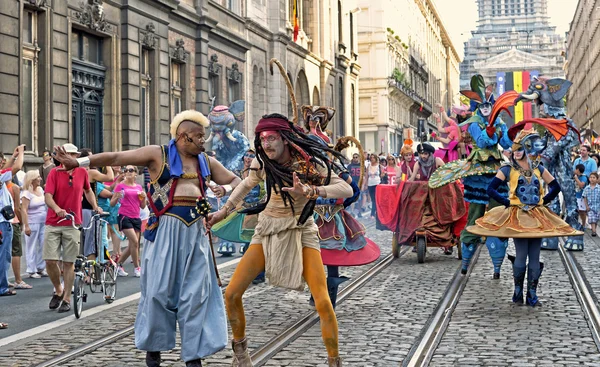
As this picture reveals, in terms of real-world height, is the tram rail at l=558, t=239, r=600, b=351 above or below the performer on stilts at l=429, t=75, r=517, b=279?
below

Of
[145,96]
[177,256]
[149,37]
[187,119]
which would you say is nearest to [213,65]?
[145,96]

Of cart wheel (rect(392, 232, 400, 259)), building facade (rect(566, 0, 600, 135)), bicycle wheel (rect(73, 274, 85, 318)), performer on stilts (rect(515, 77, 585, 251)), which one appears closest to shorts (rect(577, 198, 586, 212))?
performer on stilts (rect(515, 77, 585, 251))

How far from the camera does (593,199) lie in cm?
2034

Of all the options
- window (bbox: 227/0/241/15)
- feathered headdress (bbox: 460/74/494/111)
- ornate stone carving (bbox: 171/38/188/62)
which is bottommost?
feathered headdress (bbox: 460/74/494/111)

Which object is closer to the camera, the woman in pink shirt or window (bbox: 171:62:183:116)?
the woman in pink shirt

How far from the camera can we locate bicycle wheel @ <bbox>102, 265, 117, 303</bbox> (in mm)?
10432

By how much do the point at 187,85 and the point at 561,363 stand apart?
22.3 m

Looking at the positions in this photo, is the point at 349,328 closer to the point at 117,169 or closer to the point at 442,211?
the point at 442,211

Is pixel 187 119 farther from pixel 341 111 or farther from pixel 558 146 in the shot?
pixel 341 111

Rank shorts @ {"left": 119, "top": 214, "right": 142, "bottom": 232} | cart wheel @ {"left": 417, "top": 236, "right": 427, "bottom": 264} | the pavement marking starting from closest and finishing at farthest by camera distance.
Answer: the pavement marking, shorts @ {"left": 119, "top": 214, "right": 142, "bottom": 232}, cart wheel @ {"left": 417, "top": 236, "right": 427, "bottom": 264}

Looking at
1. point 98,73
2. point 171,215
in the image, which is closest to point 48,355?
point 171,215

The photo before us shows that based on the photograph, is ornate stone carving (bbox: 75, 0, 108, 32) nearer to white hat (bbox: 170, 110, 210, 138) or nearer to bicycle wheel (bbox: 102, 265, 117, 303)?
bicycle wheel (bbox: 102, 265, 117, 303)

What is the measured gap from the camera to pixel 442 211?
14.2 m

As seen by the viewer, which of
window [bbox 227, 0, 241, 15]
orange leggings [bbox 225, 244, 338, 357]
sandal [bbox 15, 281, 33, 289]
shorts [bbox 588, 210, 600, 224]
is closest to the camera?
orange leggings [bbox 225, 244, 338, 357]
